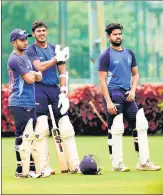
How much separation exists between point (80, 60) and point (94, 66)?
571 cm

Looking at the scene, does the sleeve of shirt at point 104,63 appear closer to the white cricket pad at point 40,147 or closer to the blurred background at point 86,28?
the white cricket pad at point 40,147

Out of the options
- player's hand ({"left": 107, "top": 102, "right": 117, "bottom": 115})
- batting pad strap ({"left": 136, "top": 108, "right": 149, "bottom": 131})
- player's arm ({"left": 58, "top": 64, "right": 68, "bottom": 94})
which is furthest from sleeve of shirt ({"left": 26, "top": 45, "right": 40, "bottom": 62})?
batting pad strap ({"left": 136, "top": 108, "right": 149, "bottom": 131})

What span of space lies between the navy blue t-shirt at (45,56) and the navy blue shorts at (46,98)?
0.08m

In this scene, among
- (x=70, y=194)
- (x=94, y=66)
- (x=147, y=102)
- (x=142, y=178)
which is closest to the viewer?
(x=70, y=194)

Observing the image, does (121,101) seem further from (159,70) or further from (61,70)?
(159,70)

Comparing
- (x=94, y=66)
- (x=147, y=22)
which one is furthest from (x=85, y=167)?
(x=147, y=22)

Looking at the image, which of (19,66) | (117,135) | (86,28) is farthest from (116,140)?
(86,28)

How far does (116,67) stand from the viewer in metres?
12.4

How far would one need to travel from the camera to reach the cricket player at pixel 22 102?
11617 millimetres

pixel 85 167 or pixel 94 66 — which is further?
pixel 94 66

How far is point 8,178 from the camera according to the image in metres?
11.7

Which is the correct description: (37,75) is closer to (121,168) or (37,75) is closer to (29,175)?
(29,175)

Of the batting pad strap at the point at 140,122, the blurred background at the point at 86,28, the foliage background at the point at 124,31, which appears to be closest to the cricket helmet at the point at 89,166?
the batting pad strap at the point at 140,122

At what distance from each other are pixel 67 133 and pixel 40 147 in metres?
0.43
